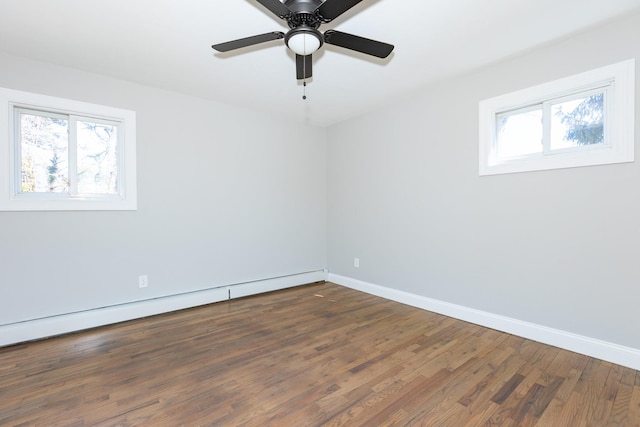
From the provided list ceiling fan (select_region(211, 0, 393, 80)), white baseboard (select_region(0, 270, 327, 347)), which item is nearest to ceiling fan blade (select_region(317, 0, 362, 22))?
ceiling fan (select_region(211, 0, 393, 80))

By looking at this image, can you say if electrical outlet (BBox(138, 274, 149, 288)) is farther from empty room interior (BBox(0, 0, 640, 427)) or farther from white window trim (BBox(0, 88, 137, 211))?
white window trim (BBox(0, 88, 137, 211))

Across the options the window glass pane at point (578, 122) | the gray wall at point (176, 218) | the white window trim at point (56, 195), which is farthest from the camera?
the gray wall at point (176, 218)

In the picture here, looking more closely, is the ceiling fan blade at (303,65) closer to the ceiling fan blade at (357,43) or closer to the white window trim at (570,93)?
the ceiling fan blade at (357,43)

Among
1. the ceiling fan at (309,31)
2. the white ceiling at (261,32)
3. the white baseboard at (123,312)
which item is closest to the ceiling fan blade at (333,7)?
the ceiling fan at (309,31)

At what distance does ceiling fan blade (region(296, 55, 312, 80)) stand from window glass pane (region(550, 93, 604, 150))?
7.07 ft

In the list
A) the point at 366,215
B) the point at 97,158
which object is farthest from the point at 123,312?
the point at 366,215

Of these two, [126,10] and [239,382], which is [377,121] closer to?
[126,10]

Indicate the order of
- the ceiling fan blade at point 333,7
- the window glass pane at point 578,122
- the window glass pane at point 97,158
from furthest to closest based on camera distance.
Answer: the window glass pane at point 97,158, the window glass pane at point 578,122, the ceiling fan blade at point 333,7

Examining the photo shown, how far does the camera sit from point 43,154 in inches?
107

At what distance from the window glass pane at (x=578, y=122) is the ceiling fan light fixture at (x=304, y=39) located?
218 cm

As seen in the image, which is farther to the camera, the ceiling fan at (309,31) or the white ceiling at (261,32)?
the white ceiling at (261,32)

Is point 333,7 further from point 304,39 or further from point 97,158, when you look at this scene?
point 97,158

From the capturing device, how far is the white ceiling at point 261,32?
77.7 inches

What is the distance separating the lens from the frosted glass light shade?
176cm
